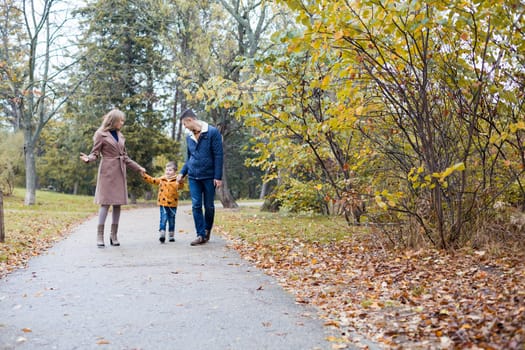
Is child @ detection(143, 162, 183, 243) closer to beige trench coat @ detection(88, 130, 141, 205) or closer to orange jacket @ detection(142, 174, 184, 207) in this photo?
orange jacket @ detection(142, 174, 184, 207)

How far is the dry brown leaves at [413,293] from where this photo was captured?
3228 millimetres

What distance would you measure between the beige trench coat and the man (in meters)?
1.04

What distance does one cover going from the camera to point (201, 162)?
7.93 meters

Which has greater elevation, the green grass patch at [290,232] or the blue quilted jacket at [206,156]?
the blue quilted jacket at [206,156]

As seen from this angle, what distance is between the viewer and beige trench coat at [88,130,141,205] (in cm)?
773

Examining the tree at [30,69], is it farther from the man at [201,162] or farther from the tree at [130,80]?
the man at [201,162]

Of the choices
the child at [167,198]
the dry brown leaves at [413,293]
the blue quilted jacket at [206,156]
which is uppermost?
the blue quilted jacket at [206,156]

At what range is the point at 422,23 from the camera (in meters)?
4.75

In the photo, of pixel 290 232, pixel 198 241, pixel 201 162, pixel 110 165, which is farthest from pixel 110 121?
pixel 290 232

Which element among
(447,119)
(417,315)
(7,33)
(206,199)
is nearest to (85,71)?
(7,33)

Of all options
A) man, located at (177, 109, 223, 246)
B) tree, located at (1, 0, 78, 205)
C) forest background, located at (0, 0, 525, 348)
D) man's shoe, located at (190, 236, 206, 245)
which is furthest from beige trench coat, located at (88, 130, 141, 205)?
tree, located at (1, 0, 78, 205)

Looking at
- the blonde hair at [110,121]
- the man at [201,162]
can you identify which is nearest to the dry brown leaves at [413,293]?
the man at [201,162]

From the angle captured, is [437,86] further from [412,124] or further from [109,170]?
[109,170]

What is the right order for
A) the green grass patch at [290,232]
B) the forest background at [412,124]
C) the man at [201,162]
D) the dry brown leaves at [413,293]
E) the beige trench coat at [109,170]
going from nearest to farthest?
1. the dry brown leaves at [413,293]
2. the forest background at [412,124]
3. the beige trench coat at [109,170]
4. the man at [201,162]
5. the green grass patch at [290,232]
